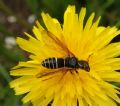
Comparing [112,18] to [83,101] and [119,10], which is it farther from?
[83,101]

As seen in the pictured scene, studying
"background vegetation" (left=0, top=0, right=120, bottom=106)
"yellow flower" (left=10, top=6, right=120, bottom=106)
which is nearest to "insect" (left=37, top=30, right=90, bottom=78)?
"yellow flower" (left=10, top=6, right=120, bottom=106)

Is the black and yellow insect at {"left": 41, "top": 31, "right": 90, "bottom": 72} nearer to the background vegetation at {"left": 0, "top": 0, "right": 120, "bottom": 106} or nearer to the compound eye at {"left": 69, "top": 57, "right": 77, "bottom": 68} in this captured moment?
the compound eye at {"left": 69, "top": 57, "right": 77, "bottom": 68}

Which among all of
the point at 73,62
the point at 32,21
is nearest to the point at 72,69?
the point at 73,62

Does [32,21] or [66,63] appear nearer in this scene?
[66,63]

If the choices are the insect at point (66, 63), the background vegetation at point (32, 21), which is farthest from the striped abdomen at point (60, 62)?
the background vegetation at point (32, 21)

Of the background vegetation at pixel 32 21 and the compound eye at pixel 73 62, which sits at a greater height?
the background vegetation at pixel 32 21

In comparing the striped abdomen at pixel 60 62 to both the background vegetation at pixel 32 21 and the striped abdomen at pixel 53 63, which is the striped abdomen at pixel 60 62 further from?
the background vegetation at pixel 32 21

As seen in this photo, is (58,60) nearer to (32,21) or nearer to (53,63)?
(53,63)
